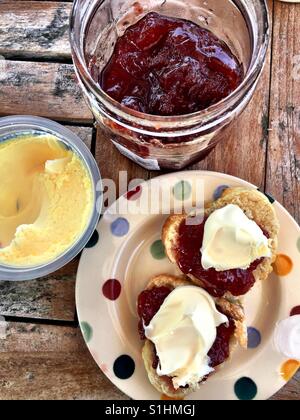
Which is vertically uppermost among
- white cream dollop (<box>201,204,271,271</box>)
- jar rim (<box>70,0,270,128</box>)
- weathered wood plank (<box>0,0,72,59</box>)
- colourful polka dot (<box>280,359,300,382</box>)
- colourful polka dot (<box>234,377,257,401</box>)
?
jar rim (<box>70,0,270,128</box>)

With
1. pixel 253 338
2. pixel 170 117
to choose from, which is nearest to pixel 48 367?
pixel 253 338

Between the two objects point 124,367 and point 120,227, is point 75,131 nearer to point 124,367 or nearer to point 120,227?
point 120,227

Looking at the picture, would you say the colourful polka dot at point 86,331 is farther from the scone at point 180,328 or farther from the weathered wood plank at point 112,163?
the weathered wood plank at point 112,163

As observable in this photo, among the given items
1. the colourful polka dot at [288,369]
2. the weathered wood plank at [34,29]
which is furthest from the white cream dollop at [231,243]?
the weathered wood plank at [34,29]

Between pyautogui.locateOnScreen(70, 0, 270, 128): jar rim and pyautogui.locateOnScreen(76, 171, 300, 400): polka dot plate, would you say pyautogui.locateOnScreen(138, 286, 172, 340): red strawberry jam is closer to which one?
pyautogui.locateOnScreen(76, 171, 300, 400): polka dot plate

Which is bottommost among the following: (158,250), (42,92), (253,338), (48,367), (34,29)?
(48,367)

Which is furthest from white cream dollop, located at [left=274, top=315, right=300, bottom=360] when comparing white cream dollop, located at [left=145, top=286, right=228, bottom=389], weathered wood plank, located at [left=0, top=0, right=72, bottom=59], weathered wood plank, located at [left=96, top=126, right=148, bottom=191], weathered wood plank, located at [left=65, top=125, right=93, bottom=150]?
weathered wood plank, located at [left=0, top=0, right=72, bottom=59]

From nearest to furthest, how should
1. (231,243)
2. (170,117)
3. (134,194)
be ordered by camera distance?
1. (170,117)
2. (231,243)
3. (134,194)
